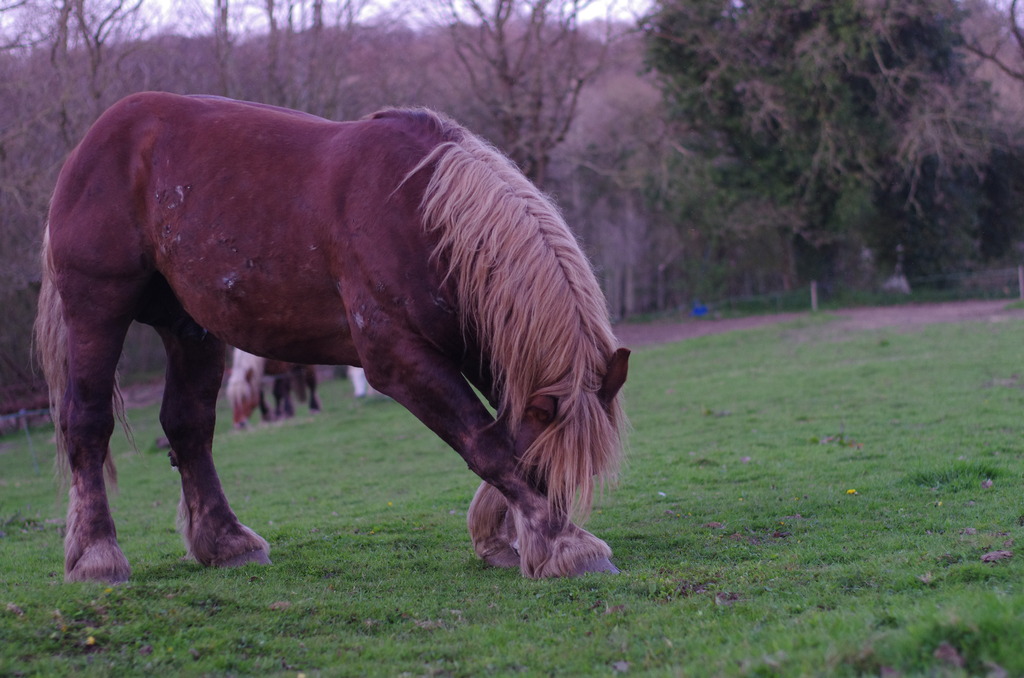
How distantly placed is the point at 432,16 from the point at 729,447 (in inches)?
757

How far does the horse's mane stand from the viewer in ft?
12.5

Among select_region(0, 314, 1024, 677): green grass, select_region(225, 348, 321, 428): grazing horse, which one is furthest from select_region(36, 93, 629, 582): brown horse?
select_region(225, 348, 321, 428): grazing horse

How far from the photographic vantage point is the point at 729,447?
8.47m

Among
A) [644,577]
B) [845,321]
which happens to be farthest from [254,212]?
[845,321]

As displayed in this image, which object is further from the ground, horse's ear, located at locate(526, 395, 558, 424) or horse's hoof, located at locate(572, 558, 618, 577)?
horse's ear, located at locate(526, 395, 558, 424)

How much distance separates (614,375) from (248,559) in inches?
90.5

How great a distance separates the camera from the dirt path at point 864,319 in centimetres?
2178

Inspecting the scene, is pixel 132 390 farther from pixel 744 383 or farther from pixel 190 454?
pixel 190 454

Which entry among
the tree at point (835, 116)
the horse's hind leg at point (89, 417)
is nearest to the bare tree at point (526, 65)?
the tree at point (835, 116)

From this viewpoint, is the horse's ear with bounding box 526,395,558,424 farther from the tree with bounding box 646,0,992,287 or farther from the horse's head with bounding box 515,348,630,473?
the tree with bounding box 646,0,992,287

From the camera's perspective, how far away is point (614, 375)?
3.82 m

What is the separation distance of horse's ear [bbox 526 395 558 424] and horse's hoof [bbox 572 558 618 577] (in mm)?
643

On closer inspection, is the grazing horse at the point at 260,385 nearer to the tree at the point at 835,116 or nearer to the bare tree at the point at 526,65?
the bare tree at the point at 526,65

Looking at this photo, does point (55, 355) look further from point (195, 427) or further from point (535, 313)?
point (535, 313)
